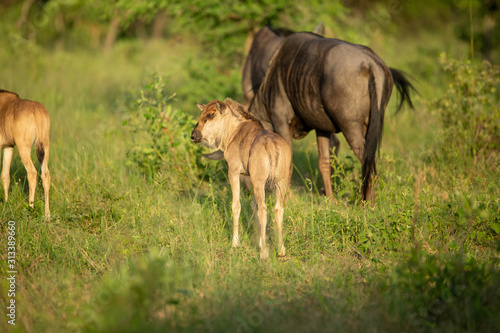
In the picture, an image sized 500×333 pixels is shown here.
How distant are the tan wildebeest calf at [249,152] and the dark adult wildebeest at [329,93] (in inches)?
49.5

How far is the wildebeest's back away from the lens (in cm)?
516

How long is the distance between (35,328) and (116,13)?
781 centimetres

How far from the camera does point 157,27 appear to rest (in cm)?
2355

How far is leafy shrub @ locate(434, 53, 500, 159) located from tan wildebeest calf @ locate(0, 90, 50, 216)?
4998mm

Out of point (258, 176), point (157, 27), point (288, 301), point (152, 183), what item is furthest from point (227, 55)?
point (157, 27)

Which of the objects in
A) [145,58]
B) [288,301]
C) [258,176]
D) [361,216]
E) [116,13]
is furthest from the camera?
[145,58]

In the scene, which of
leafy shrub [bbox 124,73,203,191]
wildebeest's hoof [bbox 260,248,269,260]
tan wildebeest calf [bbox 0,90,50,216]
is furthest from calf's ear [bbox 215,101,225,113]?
tan wildebeest calf [bbox 0,90,50,216]

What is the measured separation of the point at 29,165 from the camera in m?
5.09

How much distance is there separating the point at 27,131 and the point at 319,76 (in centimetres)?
325

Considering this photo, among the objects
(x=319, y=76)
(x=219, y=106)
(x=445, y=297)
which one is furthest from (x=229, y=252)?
(x=319, y=76)

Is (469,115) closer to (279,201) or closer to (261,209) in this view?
(279,201)

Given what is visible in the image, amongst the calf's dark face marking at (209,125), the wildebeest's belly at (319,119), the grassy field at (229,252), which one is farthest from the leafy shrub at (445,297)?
the wildebeest's belly at (319,119)

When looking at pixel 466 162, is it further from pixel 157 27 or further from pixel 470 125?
pixel 157 27

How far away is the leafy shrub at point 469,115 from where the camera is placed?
252 inches
